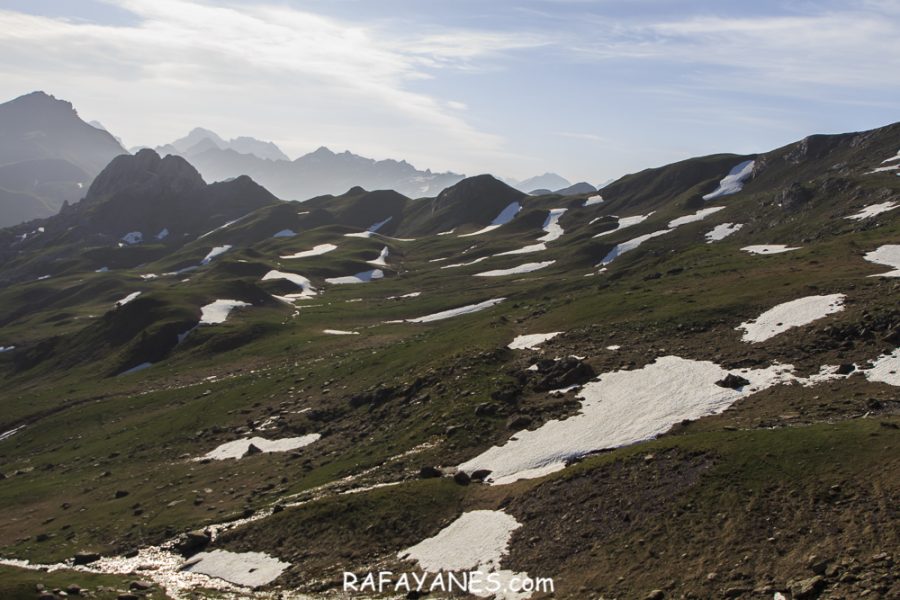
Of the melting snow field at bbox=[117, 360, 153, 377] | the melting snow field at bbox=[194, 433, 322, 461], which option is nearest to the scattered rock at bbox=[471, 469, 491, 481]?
the melting snow field at bbox=[194, 433, 322, 461]

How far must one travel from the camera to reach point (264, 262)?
646 ft

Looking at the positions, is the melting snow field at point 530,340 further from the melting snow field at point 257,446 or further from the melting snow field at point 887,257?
the melting snow field at point 887,257

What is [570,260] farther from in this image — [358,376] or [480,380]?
[480,380]

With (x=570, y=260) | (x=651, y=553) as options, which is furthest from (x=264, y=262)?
(x=651, y=553)

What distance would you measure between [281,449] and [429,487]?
25.8 meters

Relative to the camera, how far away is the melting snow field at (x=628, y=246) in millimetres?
159375

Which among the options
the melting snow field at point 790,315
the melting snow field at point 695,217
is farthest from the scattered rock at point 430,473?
the melting snow field at point 695,217

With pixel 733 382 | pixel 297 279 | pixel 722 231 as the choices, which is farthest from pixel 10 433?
pixel 722 231

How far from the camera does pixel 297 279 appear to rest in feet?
599

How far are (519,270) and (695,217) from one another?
1945 inches

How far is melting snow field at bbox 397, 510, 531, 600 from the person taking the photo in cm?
3331

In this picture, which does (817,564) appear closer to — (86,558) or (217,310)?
(86,558)

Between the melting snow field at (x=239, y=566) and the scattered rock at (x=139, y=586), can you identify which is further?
the melting snow field at (x=239, y=566)

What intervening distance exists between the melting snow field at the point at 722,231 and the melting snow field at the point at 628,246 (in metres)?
17.4
